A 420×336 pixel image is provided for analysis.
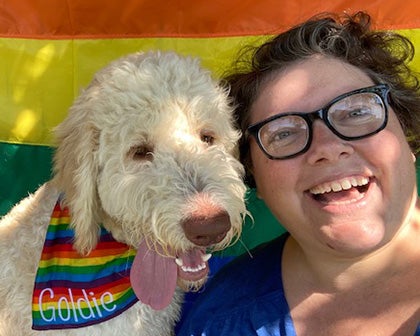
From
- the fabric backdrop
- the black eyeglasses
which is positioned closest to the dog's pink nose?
the black eyeglasses

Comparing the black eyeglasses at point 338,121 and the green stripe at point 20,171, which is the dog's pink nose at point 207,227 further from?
the green stripe at point 20,171

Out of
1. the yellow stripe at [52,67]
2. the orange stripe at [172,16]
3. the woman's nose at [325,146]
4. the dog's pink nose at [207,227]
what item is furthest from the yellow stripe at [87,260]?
the orange stripe at [172,16]

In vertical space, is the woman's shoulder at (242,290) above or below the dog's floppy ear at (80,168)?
below

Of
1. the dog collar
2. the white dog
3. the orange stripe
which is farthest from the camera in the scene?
the orange stripe

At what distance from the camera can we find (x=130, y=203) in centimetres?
199

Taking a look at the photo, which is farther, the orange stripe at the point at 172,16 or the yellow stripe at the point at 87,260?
the orange stripe at the point at 172,16

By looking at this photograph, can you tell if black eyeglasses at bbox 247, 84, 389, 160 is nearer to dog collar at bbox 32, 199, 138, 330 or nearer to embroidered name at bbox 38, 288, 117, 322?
dog collar at bbox 32, 199, 138, 330

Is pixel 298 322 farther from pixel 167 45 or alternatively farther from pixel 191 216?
pixel 167 45

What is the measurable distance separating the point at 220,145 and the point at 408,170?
63cm

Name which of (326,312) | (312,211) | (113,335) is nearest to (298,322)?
(326,312)

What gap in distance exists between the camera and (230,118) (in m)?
2.14

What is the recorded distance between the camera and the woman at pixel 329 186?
1.80m

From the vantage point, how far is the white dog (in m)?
1.91

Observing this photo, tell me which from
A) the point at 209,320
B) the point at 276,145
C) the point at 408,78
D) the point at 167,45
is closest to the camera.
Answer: the point at 276,145
